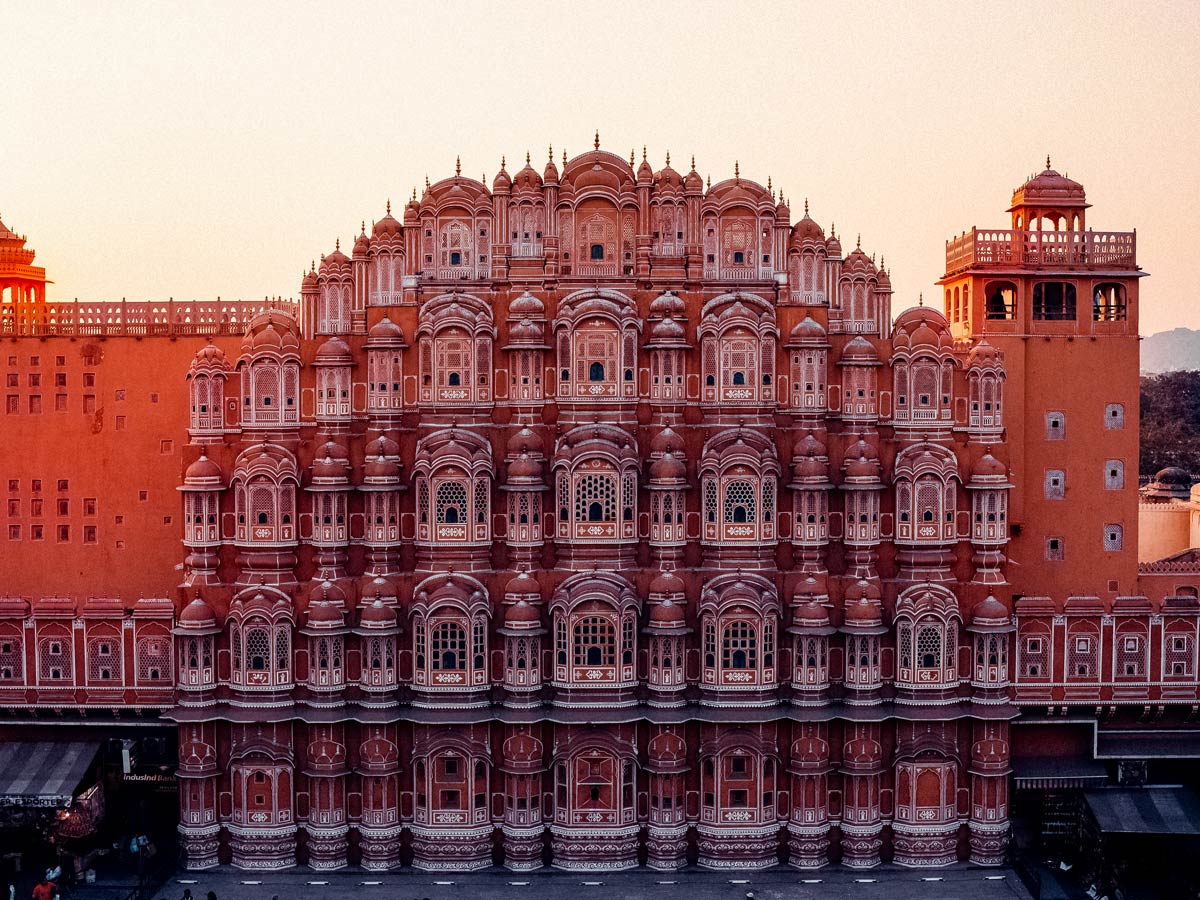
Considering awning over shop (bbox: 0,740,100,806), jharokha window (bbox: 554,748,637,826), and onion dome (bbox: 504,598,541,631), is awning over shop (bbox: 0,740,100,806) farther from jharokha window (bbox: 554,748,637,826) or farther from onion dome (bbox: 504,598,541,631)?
jharokha window (bbox: 554,748,637,826)

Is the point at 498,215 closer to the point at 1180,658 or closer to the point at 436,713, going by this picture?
the point at 436,713

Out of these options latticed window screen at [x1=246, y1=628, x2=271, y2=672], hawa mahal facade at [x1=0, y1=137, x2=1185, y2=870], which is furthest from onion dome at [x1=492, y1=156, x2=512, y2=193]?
latticed window screen at [x1=246, y1=628, x2=271, y2=672]

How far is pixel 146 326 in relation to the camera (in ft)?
154

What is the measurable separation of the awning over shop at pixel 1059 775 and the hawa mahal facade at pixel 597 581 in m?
0.10

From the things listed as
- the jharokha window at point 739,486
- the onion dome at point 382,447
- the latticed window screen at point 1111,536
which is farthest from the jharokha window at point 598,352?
the latticed window screen at point 1111,536

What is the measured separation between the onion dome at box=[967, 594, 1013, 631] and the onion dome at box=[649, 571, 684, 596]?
867cm

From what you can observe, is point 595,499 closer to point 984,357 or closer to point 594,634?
point 594,634

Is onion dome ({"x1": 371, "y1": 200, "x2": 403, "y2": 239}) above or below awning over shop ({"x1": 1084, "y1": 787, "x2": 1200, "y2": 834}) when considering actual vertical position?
above

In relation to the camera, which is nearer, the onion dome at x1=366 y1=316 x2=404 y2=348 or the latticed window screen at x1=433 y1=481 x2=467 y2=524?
the latticed window screen at x1=433 y1=481 x2=467 y2=524

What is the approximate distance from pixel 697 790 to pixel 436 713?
7.95 metres

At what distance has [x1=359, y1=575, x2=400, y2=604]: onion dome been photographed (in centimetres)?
3859

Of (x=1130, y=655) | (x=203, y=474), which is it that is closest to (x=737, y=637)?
(x=1130, y=655)

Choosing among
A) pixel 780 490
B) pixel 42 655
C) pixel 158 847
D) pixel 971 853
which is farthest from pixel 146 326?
pixel 971 853

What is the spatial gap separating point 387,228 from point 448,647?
501 inches
